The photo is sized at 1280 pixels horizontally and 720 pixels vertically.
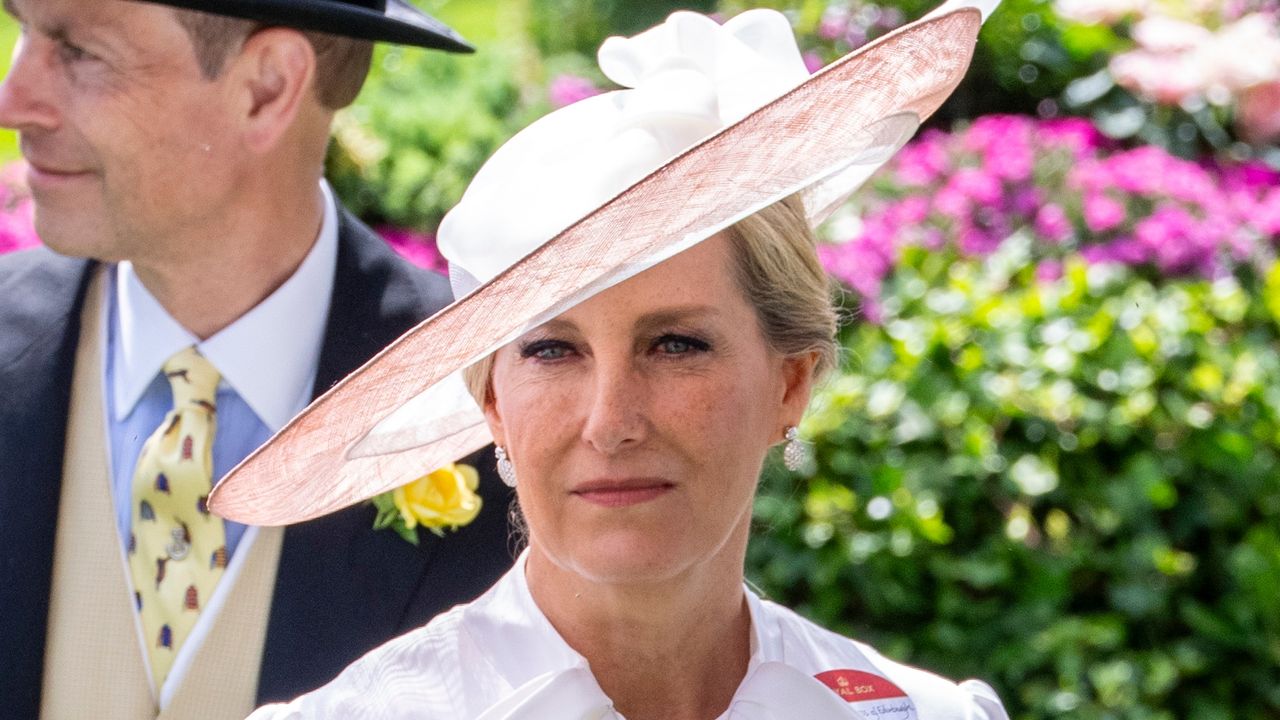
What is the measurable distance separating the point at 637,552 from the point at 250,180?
1.19 meters

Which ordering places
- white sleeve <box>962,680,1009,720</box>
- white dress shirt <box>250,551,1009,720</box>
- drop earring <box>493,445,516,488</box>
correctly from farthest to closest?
white sleeve <box>962,680,1009,720</box> < drop earring <box>493,445,516,488</box> < white dress shirt <box>250,551,1009,720</box>

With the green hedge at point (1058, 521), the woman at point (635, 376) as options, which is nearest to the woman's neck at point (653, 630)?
the woman at point (635, 376)

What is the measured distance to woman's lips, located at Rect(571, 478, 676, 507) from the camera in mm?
1782

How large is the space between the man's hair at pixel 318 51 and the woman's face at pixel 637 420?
1039mm

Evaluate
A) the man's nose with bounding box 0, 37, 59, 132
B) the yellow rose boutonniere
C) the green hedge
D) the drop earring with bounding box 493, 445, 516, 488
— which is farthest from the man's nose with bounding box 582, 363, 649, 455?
the green hedge

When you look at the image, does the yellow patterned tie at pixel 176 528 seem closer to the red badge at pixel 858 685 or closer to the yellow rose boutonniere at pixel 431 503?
the yellow rose boutonniere at pixel 431 503

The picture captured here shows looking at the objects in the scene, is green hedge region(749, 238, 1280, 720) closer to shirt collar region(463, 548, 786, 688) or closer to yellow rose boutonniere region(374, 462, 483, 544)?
yellow rose boutonniere region(374, 462, 483, 544)

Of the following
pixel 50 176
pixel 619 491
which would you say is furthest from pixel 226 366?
pixel 619 491

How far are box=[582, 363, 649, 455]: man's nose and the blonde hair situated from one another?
180 millimetres

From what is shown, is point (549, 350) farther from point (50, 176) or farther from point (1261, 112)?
point (1261, 112)

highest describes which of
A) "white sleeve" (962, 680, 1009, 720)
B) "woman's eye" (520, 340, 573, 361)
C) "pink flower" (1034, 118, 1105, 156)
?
"woman's eye" (520, 340, 573, 361)

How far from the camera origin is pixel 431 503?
8.14ft

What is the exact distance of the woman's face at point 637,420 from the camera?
1.79 m

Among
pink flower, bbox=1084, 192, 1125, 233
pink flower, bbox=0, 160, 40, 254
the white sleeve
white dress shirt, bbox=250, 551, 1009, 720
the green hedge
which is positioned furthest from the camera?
pink flower, bbox=1084, 192, 1125, 233
